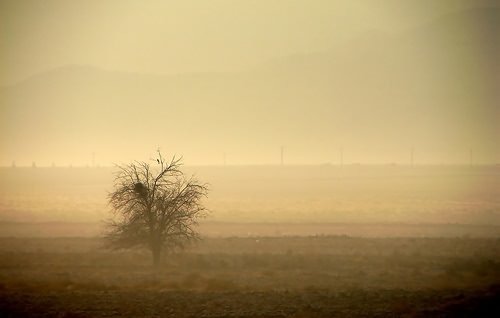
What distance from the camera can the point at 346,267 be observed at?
130ft

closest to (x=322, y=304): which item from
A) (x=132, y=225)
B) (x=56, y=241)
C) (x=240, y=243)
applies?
(x=132, y=225)

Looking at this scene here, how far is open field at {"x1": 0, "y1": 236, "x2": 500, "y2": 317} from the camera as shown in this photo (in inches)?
1122

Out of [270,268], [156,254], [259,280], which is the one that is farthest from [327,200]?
[259,280]

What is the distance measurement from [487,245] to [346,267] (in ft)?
57.2

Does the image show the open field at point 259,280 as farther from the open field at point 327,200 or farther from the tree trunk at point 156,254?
the open field at point 327,200

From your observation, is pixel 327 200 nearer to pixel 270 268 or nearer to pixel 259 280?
pixel 270 268

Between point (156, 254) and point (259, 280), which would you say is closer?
point (259, 280)

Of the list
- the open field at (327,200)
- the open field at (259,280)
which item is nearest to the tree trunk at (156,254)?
the open field at (259,280)

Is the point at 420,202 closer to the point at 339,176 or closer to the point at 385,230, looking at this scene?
the point at 385,230

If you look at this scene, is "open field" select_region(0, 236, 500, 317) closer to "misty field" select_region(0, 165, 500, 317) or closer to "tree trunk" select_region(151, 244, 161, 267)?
"misty field" select_region(0, 165, 500, 317)

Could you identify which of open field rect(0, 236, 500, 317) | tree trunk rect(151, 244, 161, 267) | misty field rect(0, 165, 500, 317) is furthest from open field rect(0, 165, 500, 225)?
tree trunk rect(151, 244, 161, 267)

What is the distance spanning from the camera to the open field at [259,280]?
2850cm

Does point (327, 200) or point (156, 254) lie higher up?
point (327, 200)

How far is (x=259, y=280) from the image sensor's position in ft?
116
